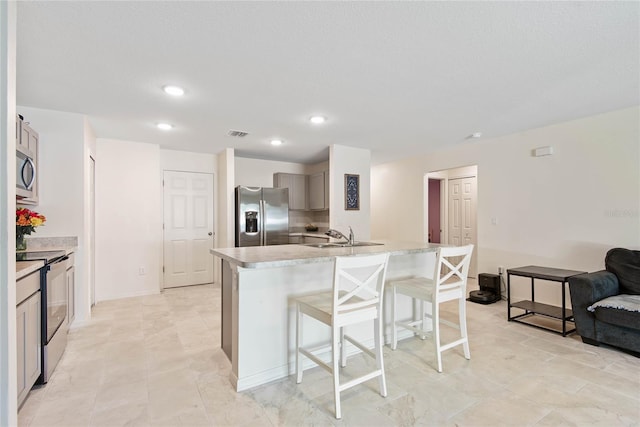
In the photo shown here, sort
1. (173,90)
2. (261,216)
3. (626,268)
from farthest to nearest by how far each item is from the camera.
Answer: (261,216)
(626,268)
(173,90)

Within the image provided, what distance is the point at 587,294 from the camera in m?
2.82

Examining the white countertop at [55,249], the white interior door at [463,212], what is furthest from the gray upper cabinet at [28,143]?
the white interior door at [463,212]

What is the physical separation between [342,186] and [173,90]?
2808mm

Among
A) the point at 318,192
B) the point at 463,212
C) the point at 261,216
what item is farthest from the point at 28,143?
the point at 463,212

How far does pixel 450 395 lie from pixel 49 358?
283 centimetres

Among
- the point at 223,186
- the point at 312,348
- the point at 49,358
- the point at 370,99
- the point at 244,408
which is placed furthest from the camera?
the point at 223,186

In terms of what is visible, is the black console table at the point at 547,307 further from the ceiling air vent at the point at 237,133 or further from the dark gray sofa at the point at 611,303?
the ceiling air vent at the point at 237,133

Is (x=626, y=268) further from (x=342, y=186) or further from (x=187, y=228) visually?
(x=187, y=228)

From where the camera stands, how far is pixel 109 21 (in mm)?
1767

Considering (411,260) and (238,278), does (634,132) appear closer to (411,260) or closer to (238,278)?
(411,260)

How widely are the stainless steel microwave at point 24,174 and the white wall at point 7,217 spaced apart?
1.54 m

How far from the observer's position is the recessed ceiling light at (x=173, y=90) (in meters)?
2.64

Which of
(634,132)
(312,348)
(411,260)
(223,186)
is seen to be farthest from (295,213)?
(634,132)

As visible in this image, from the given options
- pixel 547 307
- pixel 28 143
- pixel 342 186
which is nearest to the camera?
pixel 28 143
